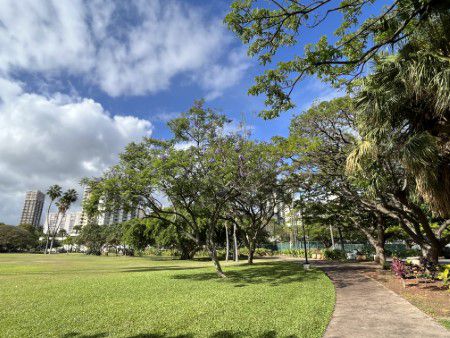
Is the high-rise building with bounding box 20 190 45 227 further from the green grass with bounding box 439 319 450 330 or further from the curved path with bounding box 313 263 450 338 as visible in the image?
the green grass with bounding box 439 319 450 330

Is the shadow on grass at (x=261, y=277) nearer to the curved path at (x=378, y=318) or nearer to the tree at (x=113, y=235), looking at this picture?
the curved path at (x=378, y=318)

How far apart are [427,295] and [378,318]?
4267mm

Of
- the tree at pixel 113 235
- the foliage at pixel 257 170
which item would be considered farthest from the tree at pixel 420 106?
the tree at pixel 113 235

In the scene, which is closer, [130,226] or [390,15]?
[390,15]

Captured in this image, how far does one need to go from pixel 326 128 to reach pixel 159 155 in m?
9.52

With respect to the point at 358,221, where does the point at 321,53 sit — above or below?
above

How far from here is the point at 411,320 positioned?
7.02 meters

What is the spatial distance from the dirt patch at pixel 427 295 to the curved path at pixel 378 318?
0.86 feet

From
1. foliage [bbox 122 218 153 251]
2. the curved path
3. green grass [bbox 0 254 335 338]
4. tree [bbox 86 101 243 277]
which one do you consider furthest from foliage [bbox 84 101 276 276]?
foliage [bbox 122 218 153 251]

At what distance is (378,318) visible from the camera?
285 inches

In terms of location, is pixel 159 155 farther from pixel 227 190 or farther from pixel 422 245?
pixel 422 245

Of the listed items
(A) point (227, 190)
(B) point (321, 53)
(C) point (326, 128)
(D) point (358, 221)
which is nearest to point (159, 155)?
(A) point (227, 190)

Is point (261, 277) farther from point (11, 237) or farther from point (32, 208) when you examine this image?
point (32, 208)

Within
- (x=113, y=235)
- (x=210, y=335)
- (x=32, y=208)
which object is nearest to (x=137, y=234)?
(x=113, y=235)
